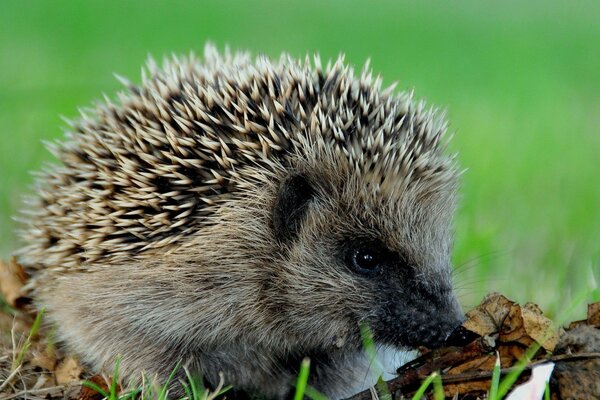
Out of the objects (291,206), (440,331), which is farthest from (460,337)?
(291,206)

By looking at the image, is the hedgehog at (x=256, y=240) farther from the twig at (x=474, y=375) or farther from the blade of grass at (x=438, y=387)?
the blade of grass at (x=438, y=387)

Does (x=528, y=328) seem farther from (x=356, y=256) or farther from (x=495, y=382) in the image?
(x=356, y=256)

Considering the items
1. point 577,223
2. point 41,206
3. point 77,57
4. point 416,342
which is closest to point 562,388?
point 416,342

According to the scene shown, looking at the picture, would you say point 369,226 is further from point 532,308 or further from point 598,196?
point 598,196

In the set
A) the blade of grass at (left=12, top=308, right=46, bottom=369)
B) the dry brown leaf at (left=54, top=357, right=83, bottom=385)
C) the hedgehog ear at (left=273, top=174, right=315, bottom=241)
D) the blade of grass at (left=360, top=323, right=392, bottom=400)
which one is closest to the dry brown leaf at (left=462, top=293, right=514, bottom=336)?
the blade of grass at (left=360, top=323, right=392, bottom=400)

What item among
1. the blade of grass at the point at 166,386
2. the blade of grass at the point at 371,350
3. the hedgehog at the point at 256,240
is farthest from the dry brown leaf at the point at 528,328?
the blade of grass at the point at 166,386
